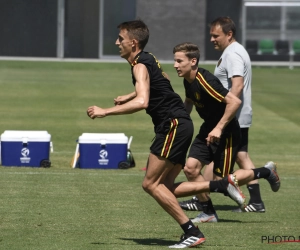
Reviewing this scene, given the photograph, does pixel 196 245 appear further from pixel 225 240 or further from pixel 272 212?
pixel 272 212

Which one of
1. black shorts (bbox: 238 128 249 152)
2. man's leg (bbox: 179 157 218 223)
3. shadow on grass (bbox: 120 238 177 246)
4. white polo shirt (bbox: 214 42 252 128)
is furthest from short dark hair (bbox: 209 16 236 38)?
shadow on grass (bbox: 120 238 177 246)

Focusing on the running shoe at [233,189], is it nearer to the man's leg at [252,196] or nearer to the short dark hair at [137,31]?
the short dark hair at [137,31]

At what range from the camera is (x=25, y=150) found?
1366cm

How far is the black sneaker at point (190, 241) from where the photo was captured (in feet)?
25.4

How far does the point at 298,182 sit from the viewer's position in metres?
12.6

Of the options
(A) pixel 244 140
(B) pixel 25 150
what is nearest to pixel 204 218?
(A) pixel 244 140

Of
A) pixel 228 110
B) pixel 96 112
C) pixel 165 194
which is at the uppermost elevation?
pixel 96 112

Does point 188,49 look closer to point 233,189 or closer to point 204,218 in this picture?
point 233,189

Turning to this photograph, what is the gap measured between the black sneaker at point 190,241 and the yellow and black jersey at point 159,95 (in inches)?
41.7

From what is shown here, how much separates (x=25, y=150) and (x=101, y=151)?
1.17 meters

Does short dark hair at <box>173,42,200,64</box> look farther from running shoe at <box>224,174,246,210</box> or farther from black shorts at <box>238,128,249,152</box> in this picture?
black shorts at <box>238,128,249,152</box>

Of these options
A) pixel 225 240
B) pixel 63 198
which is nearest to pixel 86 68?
pixel 63 198

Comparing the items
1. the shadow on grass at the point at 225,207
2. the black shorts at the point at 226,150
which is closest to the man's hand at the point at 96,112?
the black shorts at the point at 226,150

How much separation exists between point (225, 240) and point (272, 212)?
6.44 ft
